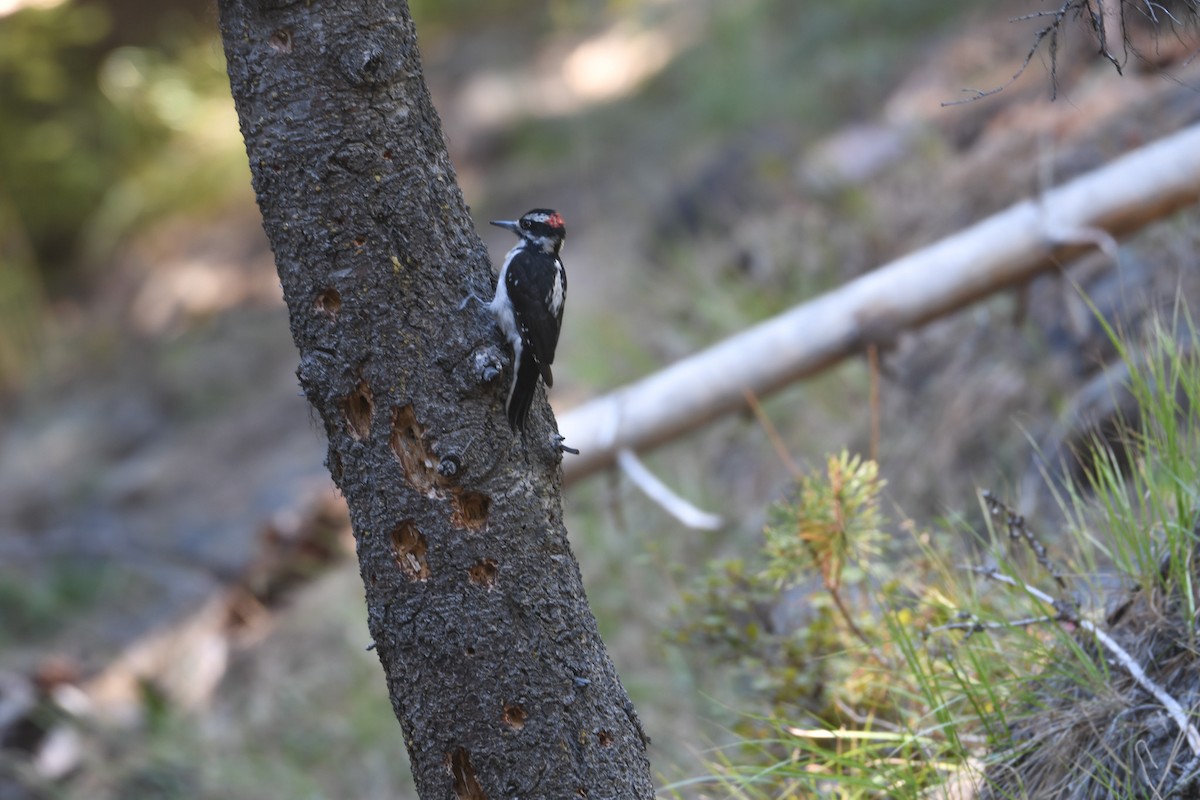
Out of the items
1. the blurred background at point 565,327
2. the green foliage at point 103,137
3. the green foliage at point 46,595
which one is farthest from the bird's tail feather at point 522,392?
the green foliage at point 103,137

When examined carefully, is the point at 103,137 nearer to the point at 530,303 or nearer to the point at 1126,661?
the point at 530,303

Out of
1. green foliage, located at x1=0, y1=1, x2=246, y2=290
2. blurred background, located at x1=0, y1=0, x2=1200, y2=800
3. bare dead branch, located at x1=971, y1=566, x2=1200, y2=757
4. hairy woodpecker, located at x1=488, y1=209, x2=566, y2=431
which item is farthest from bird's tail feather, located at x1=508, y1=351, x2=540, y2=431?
green foliage, located at x1=0, y1=1, x2=246, y2=290

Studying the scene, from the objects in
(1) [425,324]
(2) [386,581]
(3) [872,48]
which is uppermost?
(3) [872,48]

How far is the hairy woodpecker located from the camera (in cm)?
198

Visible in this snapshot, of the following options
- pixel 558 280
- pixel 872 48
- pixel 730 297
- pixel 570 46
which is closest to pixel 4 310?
pixel 570 46

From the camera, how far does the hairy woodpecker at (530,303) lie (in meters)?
1.98

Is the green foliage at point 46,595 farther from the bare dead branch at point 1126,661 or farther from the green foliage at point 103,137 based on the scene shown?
the bare dead branch at point 1126,661

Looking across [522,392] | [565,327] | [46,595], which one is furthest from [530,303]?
[46,595]

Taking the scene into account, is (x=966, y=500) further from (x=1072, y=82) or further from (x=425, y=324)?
(x=1072, y=82)

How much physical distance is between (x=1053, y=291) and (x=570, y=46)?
961cm

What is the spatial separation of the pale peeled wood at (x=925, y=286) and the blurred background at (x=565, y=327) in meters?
0.22

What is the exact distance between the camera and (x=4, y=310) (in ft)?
34.3

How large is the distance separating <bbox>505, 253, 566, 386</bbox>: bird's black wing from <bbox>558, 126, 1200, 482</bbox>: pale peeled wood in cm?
147

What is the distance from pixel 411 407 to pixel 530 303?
0.65 metres
